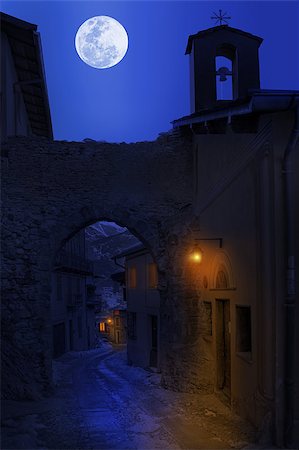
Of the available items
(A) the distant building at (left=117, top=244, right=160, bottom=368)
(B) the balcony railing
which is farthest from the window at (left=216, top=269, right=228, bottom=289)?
(B) the balcony railing

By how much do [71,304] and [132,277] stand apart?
6.89 m

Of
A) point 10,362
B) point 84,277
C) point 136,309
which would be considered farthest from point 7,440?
point 84,277

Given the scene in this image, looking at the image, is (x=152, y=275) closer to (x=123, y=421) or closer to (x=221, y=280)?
(x=221, y=280)

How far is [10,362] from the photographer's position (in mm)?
11391

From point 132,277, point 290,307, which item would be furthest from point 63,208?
point 132,277

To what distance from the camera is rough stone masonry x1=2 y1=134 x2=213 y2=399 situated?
1177 centimetres

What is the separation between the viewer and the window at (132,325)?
21.4 metres

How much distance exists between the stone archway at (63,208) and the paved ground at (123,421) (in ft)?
4.67

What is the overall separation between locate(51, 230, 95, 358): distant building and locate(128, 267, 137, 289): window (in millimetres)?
3294

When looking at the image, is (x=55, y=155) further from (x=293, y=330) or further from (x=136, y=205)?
(x=293, y=330)

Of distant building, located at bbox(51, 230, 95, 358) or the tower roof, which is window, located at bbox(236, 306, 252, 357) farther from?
distant building, located at bbox(51, 230, 95, 358)

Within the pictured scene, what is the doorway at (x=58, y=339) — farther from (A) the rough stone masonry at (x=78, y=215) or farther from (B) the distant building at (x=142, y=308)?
(A) the rough stone masonry at (x=78, y=215)

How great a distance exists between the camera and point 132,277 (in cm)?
2222

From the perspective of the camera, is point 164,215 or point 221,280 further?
point 164,215
